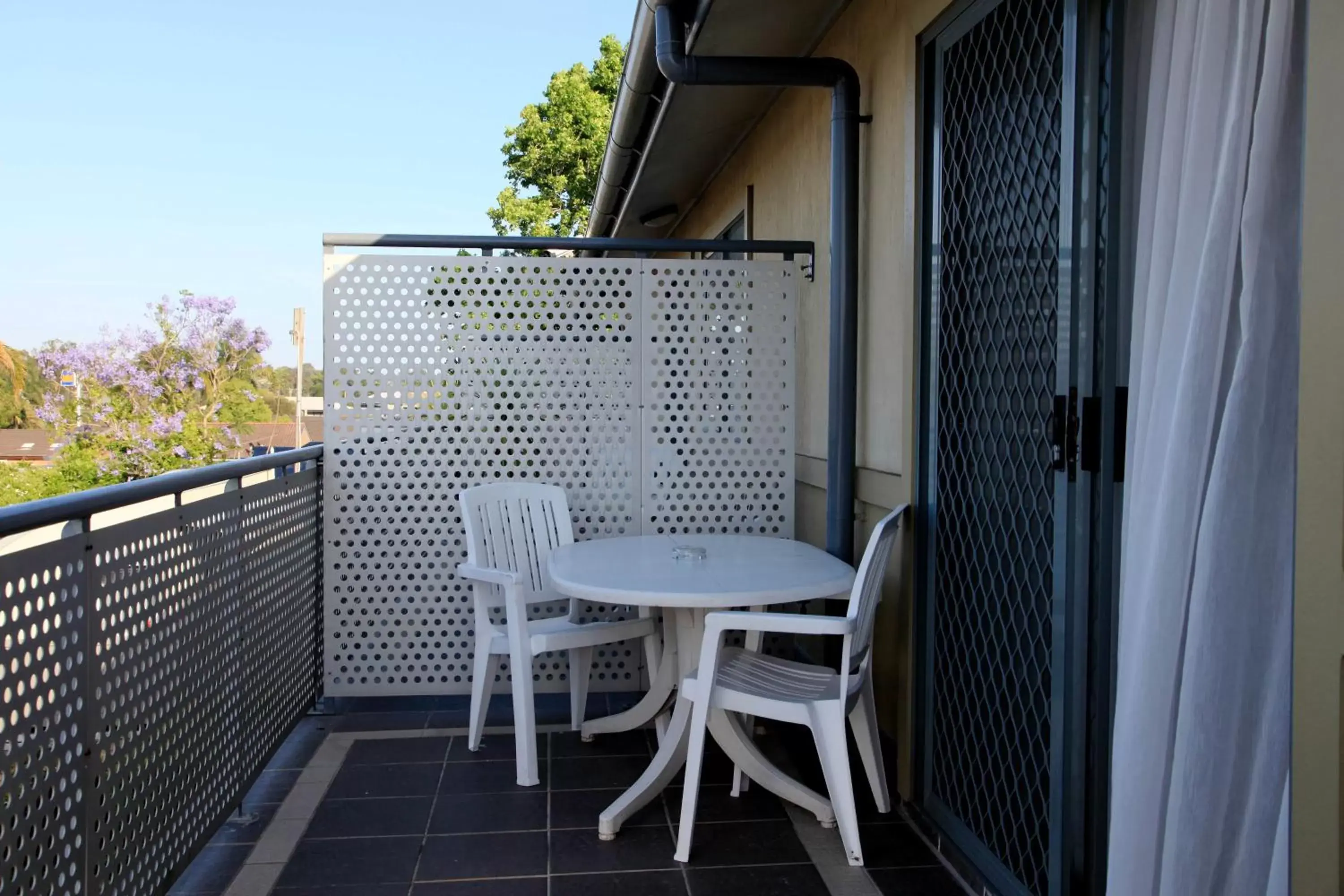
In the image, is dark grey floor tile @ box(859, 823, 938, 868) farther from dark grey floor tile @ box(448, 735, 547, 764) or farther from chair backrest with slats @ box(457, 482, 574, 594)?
chair backrest with slats @ box(457, 482, 574, 594)

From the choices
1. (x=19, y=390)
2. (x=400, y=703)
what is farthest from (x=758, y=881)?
(x=19, y=390)

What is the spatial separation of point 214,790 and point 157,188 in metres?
31.3

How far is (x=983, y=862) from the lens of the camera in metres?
2.54

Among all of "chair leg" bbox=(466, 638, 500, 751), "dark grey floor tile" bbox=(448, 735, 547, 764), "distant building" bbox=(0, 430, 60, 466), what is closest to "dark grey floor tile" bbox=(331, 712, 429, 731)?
"dark grey floor tile" bbox=(448, 735, 547, 764)

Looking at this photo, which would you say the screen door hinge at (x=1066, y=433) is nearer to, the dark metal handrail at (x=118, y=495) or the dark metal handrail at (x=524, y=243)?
the dark metal handrail at (x=118, y=495)

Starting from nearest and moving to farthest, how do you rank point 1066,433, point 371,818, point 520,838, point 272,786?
point 1066,433
point 520,838
point 371,818
point 272,786

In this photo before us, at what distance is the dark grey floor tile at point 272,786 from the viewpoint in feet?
10.2

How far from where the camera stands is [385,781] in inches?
131

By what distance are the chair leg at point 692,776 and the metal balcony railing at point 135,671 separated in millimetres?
1222

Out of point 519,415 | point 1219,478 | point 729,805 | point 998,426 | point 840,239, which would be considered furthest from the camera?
point 519,415

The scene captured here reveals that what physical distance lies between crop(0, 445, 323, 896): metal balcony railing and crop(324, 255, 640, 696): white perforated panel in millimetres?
569

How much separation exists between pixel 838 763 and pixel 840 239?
171 centimetres

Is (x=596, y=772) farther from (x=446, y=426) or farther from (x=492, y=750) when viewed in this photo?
(x=446, y=426)

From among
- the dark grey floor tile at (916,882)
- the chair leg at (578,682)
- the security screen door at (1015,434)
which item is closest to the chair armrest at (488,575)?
the chair leg at (578,682)
